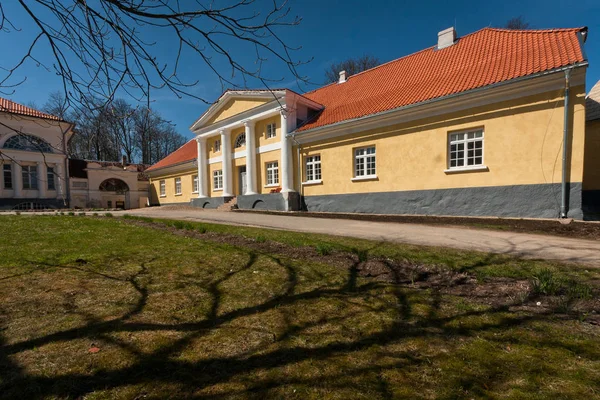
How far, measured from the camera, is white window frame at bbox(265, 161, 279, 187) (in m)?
18.8

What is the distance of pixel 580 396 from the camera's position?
1.68m

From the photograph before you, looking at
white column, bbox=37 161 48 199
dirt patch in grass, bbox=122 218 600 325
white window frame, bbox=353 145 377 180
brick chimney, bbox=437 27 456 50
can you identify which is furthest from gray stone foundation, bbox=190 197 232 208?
brick chimney, bbox=437 27 456 50

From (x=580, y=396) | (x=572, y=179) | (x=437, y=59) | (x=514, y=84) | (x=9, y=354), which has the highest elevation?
(x=437, y=59)

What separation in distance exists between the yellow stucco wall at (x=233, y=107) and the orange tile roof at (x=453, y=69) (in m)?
4.20

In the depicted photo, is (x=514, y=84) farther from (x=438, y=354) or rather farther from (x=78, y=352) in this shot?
(x=78, y=352)

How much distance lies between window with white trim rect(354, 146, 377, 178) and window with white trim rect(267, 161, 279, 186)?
5644mm

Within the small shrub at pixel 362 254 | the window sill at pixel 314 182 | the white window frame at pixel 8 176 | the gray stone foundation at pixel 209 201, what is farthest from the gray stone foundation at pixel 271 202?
the white window frame at pixel 8 176

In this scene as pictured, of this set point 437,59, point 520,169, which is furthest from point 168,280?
point 437,59

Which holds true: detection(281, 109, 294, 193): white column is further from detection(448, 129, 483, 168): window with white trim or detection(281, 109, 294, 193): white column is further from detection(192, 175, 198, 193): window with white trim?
detection(192, 175, 198, 193): window with white trim

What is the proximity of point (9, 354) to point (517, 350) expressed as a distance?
368 centimetres

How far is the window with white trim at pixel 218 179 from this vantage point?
2282 centimetres

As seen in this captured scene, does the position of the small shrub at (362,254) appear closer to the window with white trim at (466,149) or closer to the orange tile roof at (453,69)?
the window with white trim at (466,149)

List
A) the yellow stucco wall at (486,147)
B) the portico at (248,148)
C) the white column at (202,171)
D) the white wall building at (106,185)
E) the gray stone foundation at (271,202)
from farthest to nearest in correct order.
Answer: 1. the white wall building at (106,185)
2. the white column at (202,171)
3. the portico at (248,148)
4. the gray stone foundation at (271,202)
5. the yellow stucco wall at (486,147)

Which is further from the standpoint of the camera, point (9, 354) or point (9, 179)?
point (9, 179)
